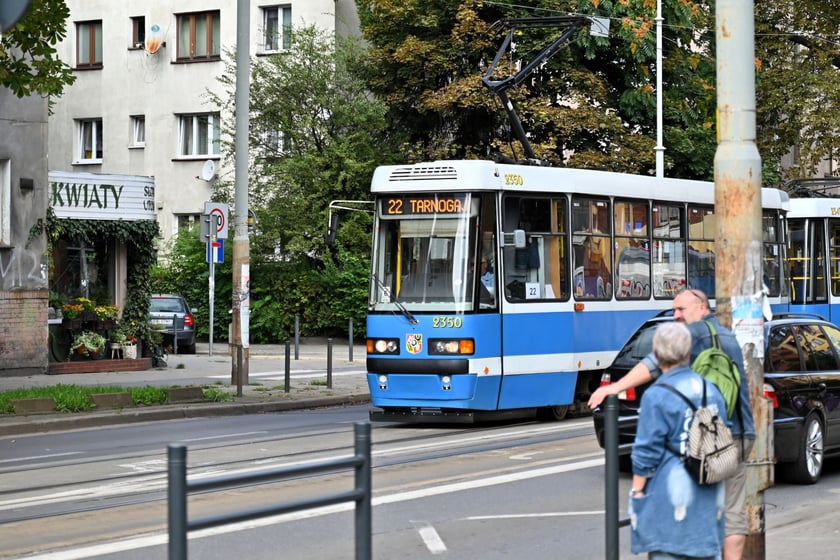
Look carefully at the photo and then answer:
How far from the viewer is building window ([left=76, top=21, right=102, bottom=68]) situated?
50094 mm

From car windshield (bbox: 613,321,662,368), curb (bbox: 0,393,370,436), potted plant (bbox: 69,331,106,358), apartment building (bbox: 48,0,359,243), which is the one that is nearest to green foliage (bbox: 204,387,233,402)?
curb (bbox: 0,393,370,436)

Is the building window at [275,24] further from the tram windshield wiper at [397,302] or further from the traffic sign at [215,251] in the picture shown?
the tram windshield wiper at [397,302]

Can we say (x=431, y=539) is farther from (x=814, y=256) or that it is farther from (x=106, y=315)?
(x=814, y=256)

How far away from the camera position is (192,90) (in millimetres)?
48250

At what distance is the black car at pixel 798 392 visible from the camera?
1246 cm

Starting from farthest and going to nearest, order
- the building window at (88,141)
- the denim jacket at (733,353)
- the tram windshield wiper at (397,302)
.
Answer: the building window at (88,141), the tram windshield wiper at (397,302), the denim jacket at (733,353)

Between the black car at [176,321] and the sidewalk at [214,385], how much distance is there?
4.45 feet

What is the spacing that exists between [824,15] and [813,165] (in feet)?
13.2

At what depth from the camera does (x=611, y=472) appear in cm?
687

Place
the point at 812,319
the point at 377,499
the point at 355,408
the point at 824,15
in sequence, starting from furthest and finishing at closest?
the point at 824,15, the point at 355,408, the point at 812,319, the point at 377,499

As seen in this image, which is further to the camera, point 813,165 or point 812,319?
point 813,165

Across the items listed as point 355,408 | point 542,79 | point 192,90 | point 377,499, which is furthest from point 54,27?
point 192,90

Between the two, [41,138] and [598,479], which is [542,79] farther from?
[598,479]

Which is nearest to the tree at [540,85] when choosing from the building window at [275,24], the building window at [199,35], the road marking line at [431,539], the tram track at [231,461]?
the building window at [275,24]
